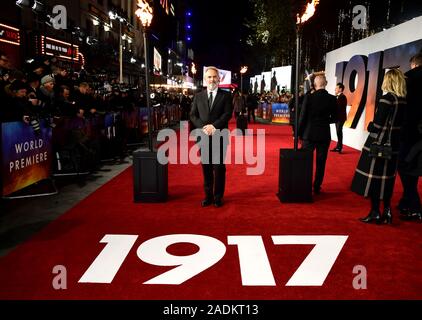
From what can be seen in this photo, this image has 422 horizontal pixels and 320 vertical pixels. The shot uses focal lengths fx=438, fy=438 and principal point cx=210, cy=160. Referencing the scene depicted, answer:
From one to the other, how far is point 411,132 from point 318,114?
1.69 meters

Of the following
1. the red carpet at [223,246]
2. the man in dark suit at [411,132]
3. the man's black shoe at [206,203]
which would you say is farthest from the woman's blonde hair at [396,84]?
A: the man's black shoe at [206,203]

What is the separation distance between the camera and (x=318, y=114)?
7285 millimetres

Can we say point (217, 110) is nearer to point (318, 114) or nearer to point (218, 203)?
point (218, 203)

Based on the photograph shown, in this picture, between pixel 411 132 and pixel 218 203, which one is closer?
pixel 411 132

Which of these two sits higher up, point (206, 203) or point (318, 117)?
point (318, 117)

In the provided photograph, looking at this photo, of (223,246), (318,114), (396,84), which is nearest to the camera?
(223,246)

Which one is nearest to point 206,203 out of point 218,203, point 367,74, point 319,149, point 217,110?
point 218,203

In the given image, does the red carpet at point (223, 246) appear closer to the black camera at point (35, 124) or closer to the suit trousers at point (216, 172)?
the suit trousers at point (216, 172)

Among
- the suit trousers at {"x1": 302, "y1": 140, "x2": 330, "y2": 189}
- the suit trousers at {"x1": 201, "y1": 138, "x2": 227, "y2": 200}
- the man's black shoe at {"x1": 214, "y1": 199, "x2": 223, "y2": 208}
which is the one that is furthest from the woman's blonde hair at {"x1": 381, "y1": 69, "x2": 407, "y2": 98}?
the man's black shoe at {"x1": 214, "y1": 199, "x2": 223, "y2": 208}

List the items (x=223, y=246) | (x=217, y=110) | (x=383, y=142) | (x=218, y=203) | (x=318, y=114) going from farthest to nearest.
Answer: (x=318, y=114), (x=218, y=203), (x=217, y=110), (x=383, y=142), (x=223, y=246)

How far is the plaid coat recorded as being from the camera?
5.28 meters

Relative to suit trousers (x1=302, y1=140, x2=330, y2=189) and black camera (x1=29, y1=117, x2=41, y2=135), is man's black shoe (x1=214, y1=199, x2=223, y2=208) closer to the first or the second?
suit trousers (x1=302, y1=140, x2=330, y2=189)

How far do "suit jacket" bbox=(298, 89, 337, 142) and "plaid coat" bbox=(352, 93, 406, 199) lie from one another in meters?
1.65

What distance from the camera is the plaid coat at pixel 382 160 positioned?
5.28m
